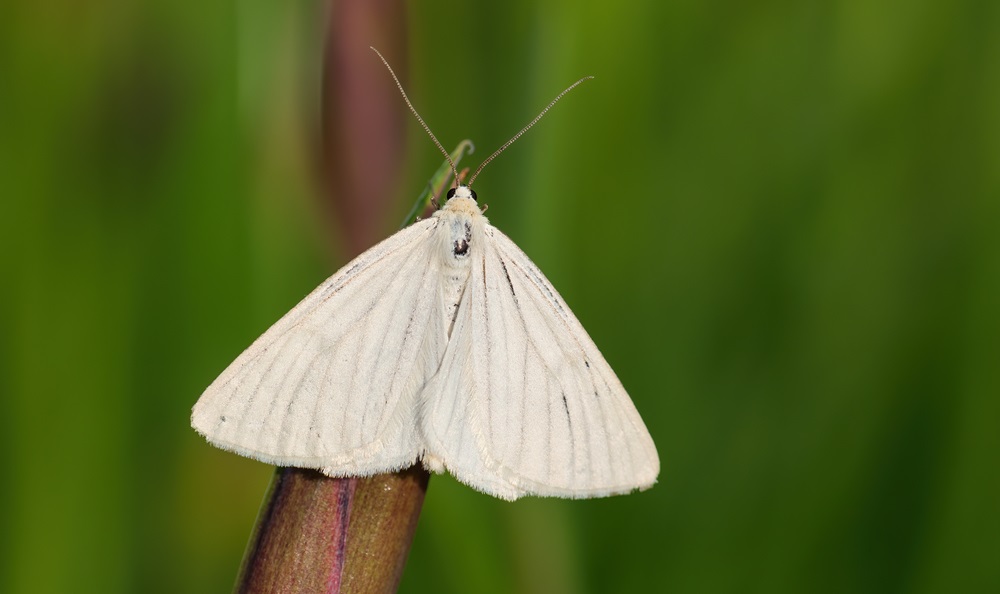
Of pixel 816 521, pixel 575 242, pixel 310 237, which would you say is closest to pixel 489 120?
pixel 575 242

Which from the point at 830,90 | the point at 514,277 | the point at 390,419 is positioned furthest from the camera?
the point at 830,90

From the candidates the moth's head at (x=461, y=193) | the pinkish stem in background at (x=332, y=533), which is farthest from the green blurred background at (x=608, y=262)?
the pinkish stem in background at (x=332, y=533)

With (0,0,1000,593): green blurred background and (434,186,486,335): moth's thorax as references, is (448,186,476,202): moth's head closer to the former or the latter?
(434,186,486,335): moth's thorax

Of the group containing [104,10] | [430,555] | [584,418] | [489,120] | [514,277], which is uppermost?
[104,10]

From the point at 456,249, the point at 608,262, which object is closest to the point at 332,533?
the point at 456,249

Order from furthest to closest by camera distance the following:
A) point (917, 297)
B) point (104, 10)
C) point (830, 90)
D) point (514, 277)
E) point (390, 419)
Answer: point (830, 90)
point (917, 297)
point (104, 10)
point (514, 277)
point (390, 419)

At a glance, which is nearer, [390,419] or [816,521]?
[390,419]

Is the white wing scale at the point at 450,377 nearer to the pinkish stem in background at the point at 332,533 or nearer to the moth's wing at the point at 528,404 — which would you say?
the moth's wing at the point at 528,404

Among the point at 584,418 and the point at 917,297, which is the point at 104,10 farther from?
the point at 917,297
